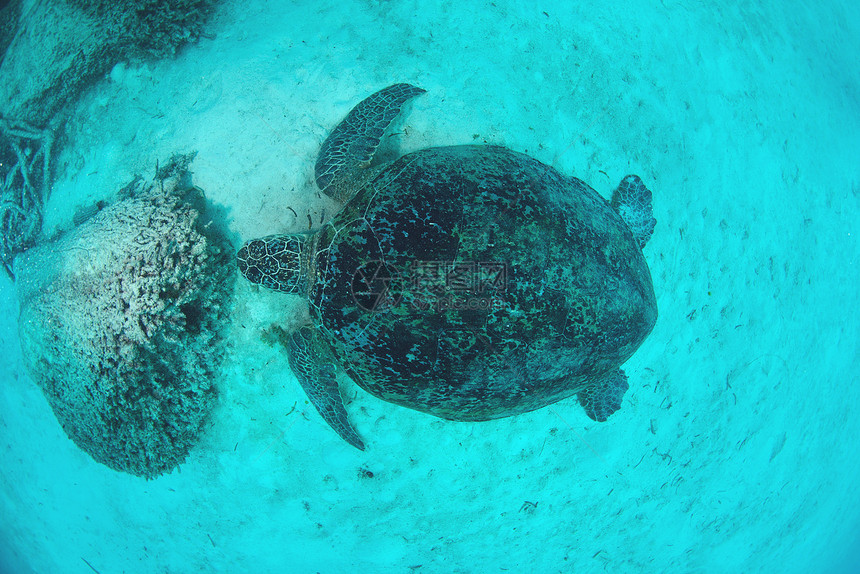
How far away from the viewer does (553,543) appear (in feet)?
12.4

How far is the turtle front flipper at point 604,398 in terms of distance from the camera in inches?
125

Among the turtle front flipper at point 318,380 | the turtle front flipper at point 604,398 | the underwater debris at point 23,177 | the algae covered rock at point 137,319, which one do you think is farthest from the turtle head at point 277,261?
the underwater debris at point 23,177

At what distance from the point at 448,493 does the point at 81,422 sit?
3.50m

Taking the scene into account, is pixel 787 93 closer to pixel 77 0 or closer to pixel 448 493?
pixel 448 493

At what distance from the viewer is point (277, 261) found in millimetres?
2723

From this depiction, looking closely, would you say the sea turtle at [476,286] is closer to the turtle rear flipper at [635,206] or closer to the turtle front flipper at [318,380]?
the turtle front flipper at [318,380]

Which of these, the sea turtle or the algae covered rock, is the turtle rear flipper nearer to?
the sea turtle

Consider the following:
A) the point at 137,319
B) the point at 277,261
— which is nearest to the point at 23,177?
the point at 137,319

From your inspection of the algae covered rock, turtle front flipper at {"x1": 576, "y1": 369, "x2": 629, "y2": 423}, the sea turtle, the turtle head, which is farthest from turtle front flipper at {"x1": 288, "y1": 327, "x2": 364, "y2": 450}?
turtle front flipper at {"x1": 576, "y1": 369, "x2": 629, "y2": 423}

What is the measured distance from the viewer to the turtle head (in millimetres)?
2725

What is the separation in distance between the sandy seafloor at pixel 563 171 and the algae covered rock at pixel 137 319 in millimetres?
215

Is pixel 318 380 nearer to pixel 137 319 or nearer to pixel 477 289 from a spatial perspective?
pixel 137 319

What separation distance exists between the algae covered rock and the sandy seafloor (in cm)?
21

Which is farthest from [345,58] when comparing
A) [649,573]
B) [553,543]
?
[649,573]
